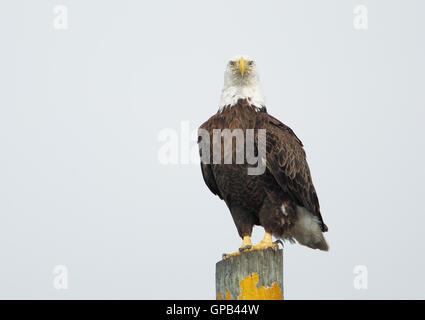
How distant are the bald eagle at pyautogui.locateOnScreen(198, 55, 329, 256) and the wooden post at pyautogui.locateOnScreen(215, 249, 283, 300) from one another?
1039mm

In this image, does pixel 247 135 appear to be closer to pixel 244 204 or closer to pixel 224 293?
pixel 244 204

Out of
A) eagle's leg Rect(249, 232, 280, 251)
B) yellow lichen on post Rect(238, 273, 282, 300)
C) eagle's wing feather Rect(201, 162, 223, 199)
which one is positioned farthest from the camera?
eagle's wing feather Rect(201, 162, 223, 199)

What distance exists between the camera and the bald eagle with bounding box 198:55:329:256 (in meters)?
7.78

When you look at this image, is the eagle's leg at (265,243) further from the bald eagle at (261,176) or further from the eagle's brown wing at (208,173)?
the eagle's brown wing at (208,173)

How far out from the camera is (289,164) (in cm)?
784

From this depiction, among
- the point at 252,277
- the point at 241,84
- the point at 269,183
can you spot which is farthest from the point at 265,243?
the point at 241,84

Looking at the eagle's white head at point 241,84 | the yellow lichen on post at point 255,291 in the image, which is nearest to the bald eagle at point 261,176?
the eagle's white head at point 241,84

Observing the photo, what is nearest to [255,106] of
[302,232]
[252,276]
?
[302,232]

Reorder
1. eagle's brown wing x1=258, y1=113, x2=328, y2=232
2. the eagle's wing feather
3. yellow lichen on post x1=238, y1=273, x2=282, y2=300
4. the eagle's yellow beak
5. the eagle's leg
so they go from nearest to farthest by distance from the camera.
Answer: yellow lichen on post x1=238, y1=273, x2=282, y2=300, the eagle's leg, eagle's brown wing x1=258, y1=113, x2=328, y2=232, the eagle's yellow beak, the eagle's wing feather

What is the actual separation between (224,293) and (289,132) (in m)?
2.52

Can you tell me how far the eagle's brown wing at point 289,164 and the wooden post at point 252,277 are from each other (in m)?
1.43

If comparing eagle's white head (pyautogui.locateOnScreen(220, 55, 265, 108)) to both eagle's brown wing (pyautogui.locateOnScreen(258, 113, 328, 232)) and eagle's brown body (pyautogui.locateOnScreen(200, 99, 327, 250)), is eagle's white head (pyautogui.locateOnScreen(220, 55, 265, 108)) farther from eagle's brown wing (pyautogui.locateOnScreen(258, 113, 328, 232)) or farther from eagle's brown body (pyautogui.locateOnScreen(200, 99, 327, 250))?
eagle's brown wing (pyautogui.locateOnScreen(258, 113, 328, 232))

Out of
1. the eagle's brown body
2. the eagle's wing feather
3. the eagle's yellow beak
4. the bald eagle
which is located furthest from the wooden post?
the eagle's yellow beak

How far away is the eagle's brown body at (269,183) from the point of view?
7.77 meters
